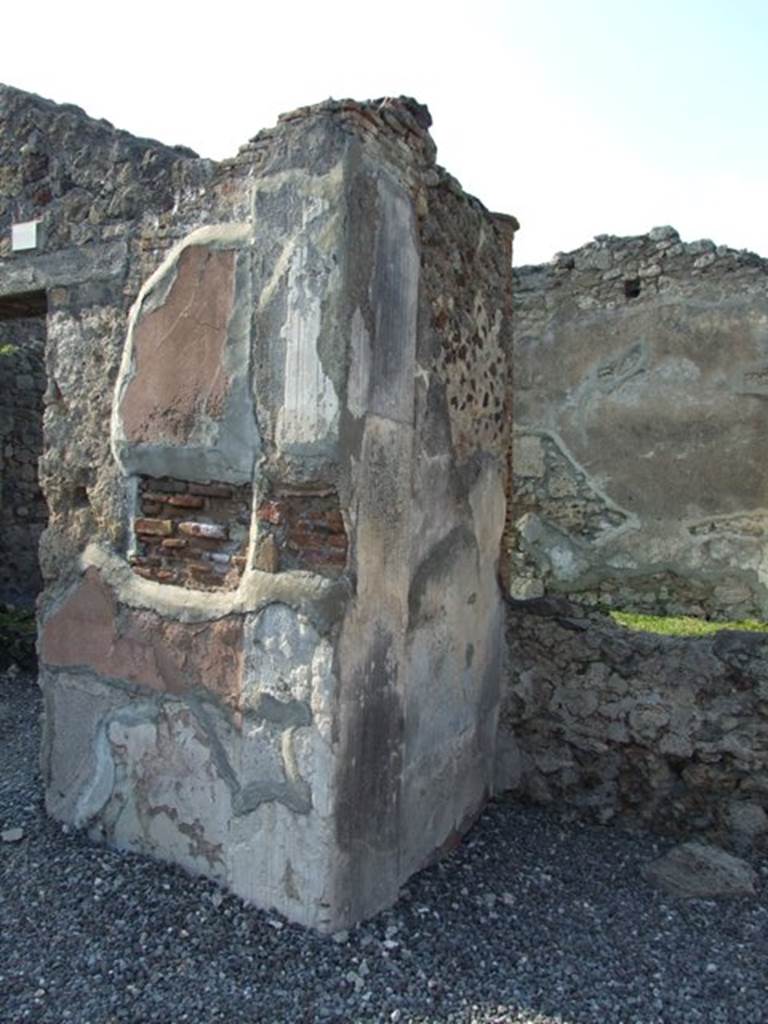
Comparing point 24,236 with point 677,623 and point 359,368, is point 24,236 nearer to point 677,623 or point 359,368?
point 359,368

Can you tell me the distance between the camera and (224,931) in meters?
2.15

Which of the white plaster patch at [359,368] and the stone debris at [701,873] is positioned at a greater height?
the white plaster patch at [359,368]

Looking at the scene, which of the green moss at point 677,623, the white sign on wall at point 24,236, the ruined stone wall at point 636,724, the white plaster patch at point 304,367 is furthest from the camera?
the green moss at point 677,623

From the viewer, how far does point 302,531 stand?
7.11 ft

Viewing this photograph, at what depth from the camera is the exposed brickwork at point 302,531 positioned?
6.98ft

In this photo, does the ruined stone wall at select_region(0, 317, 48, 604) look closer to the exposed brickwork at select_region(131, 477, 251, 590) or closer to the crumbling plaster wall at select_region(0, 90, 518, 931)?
the crumbling plaster wall at select_region(0, 90, 518, 931)

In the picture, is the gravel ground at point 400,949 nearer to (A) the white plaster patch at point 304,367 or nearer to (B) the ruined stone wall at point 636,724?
(B) the ruined stone wall at point 636,724

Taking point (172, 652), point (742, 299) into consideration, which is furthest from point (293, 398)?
point (742, 299)

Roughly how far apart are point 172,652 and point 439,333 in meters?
1.23

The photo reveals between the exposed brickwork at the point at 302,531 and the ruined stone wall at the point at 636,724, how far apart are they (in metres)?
1.15

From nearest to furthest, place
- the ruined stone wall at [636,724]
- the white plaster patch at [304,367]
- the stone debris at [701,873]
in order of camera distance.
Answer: the white plaster patch at [304,367] → the stone debris at [701,873] → the ruined stone wall at [636,724]

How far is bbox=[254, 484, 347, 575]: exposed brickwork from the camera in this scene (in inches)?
83.8

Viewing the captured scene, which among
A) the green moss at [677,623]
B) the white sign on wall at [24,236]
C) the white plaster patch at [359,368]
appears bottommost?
the green moss at [677,623]

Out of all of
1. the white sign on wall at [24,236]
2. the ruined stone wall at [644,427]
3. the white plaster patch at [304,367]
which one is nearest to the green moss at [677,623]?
the ruined stone wall at [644,427]
